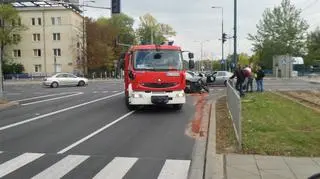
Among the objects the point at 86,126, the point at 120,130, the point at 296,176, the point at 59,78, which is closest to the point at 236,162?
the point at 296,176

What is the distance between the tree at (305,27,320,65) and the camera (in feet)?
336

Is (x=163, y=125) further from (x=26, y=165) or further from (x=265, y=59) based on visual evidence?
(x=265, y=59)

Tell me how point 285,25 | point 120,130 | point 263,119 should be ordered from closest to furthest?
point 120,130, point 263,119, point 285,25

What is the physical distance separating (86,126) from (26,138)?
9.12 feet

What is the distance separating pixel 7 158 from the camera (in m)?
10.6

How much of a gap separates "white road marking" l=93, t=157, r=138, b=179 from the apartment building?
83.1 metres

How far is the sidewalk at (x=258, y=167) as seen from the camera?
8.48m

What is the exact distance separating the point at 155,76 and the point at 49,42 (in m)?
77.7

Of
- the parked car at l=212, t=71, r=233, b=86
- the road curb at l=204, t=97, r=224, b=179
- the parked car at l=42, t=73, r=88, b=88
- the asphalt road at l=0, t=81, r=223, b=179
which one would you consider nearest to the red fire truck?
the asphalt road at l=0, t=81, r=223, b=179

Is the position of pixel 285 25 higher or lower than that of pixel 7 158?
higher

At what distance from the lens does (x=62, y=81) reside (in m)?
52.8

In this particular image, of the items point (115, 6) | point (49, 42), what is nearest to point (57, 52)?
→ point (49, 42)

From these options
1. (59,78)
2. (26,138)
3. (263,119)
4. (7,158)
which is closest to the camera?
(7,158)

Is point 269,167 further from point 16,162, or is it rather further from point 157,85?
point 157,85
